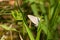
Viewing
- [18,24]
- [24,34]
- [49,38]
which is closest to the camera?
[49,38]

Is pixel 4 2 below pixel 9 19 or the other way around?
the other way around

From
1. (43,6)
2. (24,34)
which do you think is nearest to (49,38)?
(24,34)

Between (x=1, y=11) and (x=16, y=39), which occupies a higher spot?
(x=1, y=11)

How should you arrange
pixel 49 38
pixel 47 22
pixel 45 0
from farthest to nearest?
1. pixel 45 0
2. pixel 47 22
3. pixel 49 38

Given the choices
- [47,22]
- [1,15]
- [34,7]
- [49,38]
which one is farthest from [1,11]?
[49,38]

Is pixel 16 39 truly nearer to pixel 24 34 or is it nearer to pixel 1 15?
pixel 24 34

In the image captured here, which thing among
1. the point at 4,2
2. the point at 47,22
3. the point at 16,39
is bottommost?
the point at 16,39

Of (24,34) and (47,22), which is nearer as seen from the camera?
(24,34)

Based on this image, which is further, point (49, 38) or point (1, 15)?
point (1, 15)

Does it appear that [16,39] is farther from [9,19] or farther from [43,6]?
[43,6]
